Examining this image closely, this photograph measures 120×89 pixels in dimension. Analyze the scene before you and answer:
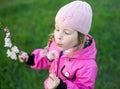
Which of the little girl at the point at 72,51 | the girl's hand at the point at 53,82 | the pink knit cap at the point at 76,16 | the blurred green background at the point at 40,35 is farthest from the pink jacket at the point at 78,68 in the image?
the blurred green background at the point at 40,35

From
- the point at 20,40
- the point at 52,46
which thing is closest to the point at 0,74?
the point at 20,40

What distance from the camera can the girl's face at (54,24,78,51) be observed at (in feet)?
9.25

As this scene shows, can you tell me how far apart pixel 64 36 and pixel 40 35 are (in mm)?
2483

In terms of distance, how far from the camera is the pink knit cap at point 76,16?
2822mm

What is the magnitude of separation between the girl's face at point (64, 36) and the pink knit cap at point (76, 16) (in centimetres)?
3

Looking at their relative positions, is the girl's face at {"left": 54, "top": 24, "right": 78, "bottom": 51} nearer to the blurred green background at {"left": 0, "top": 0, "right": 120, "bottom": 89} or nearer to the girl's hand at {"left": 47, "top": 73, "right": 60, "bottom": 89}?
the girl's hand at {"left": 47, "top": 73, "right": 60, "bottom": 89}

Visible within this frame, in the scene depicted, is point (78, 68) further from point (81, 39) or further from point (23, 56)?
point (23, 56)

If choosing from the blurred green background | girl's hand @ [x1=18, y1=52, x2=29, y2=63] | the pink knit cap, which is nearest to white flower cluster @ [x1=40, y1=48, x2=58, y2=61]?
girl's hand @ [x1=18, y1=52, x2=29, y2=63]

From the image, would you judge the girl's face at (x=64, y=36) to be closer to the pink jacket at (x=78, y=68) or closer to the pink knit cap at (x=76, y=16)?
the pink knit cap at (x=76, y=16)

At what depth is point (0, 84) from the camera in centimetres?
420

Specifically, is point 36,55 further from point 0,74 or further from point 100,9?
point 100,9

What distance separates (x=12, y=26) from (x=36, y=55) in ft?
7.50

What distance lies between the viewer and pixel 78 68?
2939 mm

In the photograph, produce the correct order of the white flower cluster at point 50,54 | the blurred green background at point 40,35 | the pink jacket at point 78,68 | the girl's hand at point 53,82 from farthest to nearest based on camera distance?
the blurred green background at point 40,35
the white flower cluster at point 50,54
the pink jacket at point 78,68
the girl's hand at point 53,82
